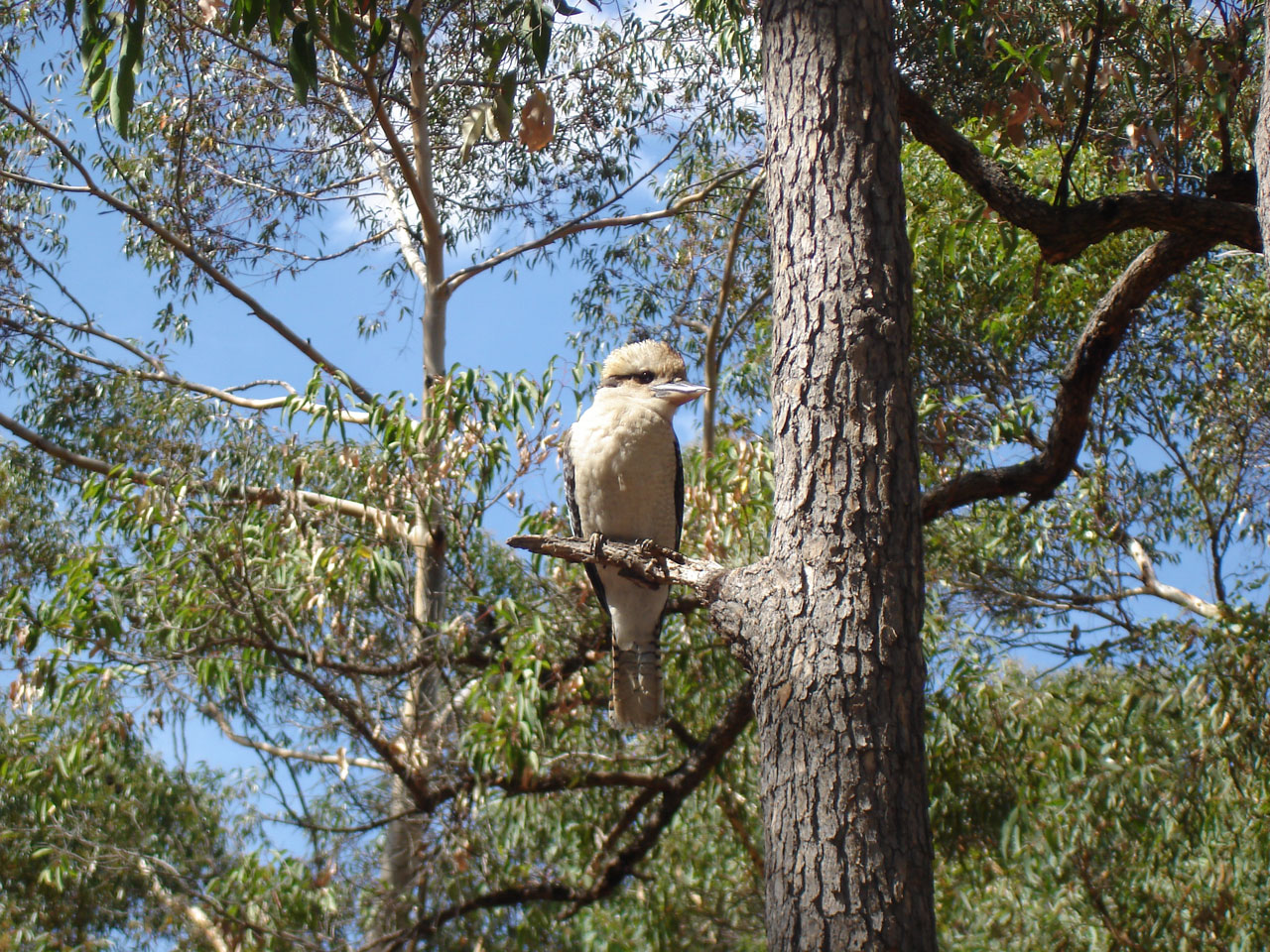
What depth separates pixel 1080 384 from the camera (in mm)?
2723

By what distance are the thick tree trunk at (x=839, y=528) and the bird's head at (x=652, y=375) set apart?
1298 millimetres

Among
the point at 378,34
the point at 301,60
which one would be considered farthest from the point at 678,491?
the point at 301,60

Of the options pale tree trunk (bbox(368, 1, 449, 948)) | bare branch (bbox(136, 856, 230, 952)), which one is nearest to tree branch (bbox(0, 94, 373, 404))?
pale tree trunk (bbox(368, 1, 449, 948))

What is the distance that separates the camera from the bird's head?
3193mm

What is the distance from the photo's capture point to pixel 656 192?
7.14m

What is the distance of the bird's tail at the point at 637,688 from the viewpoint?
3105 mm

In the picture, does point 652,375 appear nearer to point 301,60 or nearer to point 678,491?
point 678,491

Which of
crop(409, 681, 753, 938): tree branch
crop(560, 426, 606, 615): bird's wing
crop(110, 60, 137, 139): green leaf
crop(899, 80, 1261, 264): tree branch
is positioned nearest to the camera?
crop(110, 60, 137, 139): green leaf

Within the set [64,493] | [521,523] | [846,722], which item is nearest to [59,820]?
[521,523]

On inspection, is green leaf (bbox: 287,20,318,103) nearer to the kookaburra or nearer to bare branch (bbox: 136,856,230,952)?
the kookaburra

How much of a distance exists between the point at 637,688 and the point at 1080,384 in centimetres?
146

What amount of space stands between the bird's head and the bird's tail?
731 millimetres

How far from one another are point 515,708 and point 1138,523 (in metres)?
4.41

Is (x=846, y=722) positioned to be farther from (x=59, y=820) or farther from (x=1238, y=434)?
(x=1238, y=434)
